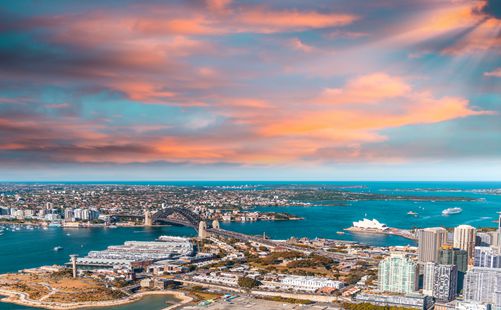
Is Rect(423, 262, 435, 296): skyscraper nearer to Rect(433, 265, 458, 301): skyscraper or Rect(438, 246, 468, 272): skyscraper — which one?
Rect(433, 265, 458, 301): skyscraper

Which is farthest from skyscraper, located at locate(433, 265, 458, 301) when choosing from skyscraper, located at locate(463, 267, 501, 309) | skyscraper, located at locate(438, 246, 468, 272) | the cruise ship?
the cruise ship

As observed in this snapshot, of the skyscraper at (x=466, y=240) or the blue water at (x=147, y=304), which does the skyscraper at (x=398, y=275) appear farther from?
the blue water at (x=147, y=304)

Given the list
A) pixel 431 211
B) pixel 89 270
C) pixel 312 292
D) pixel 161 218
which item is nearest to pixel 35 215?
pixel 161 218

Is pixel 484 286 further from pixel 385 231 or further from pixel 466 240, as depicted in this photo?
pixel 385 231

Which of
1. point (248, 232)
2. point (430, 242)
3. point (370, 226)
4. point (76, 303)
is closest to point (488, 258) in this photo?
point (430, 242)

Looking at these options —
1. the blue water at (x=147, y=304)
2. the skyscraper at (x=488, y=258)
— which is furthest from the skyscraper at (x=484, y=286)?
the blue water at (x=147, y=304)
